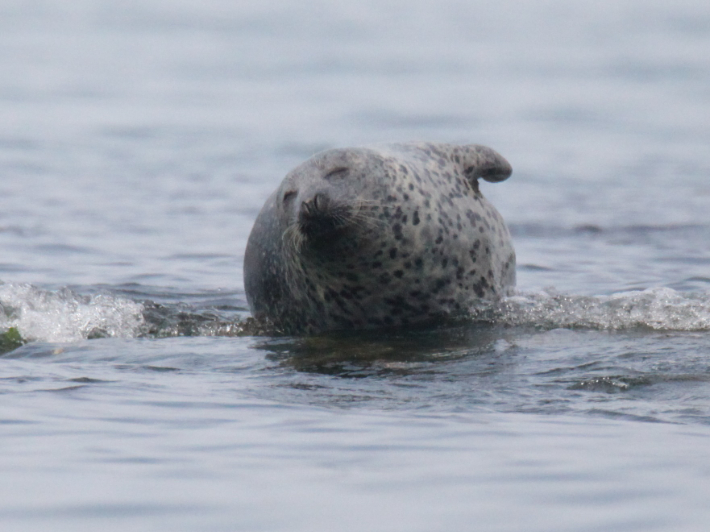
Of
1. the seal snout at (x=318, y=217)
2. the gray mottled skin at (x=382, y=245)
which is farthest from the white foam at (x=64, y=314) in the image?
the seal snout at (x=318, y=217)

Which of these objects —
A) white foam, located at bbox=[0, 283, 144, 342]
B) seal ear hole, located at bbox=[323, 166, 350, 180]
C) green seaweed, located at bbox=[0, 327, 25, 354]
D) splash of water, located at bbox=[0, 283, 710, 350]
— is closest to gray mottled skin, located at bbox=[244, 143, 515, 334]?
seal ear hole, located at bbox=[323, 166, 350, 180]

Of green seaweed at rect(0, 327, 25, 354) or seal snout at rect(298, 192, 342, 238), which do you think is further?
green seaweed at rect(0, 327, 25, 354)

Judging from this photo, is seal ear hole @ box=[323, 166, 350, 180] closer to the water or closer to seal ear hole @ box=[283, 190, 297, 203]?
seal ear hole @ box=[283, 190, 297, 203]

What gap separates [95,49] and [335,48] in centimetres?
631

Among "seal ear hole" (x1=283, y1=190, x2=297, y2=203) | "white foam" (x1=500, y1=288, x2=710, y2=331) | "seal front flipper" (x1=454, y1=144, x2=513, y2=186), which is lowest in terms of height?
"white foam" (x1=500, y1=288, x2=710, y2=331)

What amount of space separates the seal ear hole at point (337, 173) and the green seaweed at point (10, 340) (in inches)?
74.2

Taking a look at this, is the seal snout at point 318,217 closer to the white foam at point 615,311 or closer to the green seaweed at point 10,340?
the white foam at point 615,311

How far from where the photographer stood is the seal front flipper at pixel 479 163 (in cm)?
Answer: 827

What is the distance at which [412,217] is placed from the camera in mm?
7645

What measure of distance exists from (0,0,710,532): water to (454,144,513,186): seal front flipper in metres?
0.86

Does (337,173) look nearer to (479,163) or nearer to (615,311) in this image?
(479,163)

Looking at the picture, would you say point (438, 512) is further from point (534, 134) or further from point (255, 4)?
point (255, 4)

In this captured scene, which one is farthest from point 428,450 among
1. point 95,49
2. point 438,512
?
point 95,49

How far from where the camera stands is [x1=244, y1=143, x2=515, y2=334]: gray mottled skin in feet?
24.6
